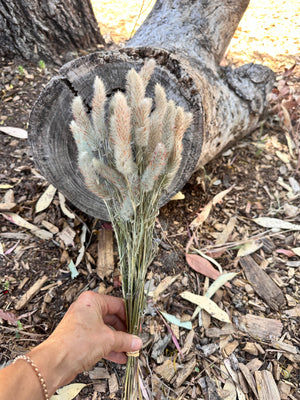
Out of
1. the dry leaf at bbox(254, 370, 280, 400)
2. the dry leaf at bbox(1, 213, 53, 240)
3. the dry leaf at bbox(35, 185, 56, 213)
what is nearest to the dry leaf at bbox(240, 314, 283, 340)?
the dry leaf at bbox(254, 370, 280, 400)

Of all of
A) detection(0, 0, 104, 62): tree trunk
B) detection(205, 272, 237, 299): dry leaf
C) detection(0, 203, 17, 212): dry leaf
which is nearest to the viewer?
detection(205, 272, 237, 299): dry leaf

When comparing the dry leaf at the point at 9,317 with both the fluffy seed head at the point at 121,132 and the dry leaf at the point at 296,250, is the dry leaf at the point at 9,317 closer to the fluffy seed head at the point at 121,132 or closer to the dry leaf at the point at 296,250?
the fluffy seed head at the point at 121,132

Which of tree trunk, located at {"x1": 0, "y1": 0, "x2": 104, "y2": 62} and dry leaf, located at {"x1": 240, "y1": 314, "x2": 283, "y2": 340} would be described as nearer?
dry leaf, located at {"x1": 240, "y1": 314, "x2": 283, "y2": 340}

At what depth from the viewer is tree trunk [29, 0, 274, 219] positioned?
1.37m

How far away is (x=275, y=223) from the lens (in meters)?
1.89

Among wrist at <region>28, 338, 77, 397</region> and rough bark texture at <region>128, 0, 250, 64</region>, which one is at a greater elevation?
rough bark texture at <region>128, 0, 250, 64</region>

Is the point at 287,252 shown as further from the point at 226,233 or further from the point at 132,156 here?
the point at 132,156

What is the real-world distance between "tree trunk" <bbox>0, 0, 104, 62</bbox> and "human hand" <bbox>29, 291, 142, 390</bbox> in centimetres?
214

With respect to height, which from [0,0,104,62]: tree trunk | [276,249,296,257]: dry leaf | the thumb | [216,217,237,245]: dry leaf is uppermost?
[0,0,104,62]: tree trunk

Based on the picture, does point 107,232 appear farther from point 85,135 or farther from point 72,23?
point 72,23

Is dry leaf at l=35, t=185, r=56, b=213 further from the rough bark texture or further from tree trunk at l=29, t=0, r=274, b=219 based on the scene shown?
the rough bark texture

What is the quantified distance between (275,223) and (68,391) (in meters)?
1.43

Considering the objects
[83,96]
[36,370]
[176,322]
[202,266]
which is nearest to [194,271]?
[202,266]

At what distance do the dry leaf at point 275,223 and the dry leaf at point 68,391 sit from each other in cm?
132
